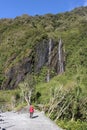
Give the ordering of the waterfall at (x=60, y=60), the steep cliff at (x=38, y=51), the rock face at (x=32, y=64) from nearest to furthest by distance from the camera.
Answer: the rock face at (x=32, y=64) → the steep cliff at (x=38, y=51) → the waterfall at (x=60, y=60)

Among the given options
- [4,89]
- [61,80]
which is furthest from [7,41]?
[61,80]

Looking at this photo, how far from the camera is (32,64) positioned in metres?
132

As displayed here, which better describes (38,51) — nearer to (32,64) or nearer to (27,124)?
(32,64)

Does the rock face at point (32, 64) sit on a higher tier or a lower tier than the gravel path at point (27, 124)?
higher

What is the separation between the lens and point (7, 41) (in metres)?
157

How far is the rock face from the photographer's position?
421ft

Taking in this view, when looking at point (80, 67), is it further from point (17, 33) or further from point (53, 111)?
point (53, 111)

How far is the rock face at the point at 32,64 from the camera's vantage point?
128 meters

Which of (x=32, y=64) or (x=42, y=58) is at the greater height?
(x=42, y=58)

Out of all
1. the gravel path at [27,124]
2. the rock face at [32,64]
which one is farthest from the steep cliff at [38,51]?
the gravel path at [27,124]

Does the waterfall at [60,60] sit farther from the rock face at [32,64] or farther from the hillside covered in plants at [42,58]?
the rock face at [32,64]

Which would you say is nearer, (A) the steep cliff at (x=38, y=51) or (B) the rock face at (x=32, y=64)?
(B) the rock face at (x=32, y=64)

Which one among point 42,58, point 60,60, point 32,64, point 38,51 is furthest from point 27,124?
point 38,51

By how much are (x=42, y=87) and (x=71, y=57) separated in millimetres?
29870
